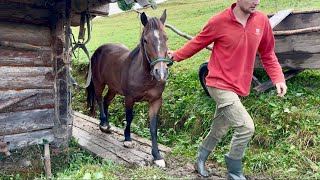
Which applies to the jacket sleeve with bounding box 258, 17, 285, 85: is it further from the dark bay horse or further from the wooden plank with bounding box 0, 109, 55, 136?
the wooden plank with bounding box 0, 109, 55, 136

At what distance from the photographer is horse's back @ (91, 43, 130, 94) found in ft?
22.0

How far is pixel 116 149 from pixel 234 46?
9.54ft

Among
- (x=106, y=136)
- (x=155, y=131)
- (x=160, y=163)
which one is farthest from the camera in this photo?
(x=106, y=136)

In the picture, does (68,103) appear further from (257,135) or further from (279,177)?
(279,177)

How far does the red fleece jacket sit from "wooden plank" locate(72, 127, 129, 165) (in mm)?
2085

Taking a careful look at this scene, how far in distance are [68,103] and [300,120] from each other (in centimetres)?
361

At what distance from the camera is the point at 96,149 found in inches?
242

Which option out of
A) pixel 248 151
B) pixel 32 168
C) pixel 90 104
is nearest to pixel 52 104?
pixel 32 168

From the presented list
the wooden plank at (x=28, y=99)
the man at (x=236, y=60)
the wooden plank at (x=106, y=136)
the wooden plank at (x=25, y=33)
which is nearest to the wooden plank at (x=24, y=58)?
the wooden plank at (x=25, y=33)

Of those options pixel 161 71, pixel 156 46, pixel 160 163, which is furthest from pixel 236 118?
pixel 160 163

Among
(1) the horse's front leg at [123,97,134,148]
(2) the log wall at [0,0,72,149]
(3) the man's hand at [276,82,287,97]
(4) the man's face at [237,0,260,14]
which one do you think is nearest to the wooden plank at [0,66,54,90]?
(2) the log wall at [0,0,72,149]

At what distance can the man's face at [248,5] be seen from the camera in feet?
12.9

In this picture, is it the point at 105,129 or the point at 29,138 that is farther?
the point at 105,129

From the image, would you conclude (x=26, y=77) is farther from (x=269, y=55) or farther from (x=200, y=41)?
(x=269, y=55)
